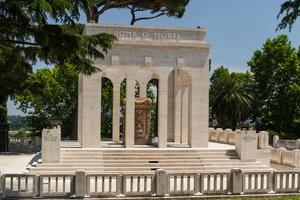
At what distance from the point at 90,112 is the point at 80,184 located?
10.3m

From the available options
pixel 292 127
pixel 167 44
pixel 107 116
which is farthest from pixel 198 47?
pixel 292 127

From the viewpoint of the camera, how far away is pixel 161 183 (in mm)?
15977

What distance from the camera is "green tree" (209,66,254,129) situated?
183 ft

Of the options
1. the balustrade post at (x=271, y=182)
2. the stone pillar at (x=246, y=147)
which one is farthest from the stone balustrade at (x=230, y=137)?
the balustrade post at (x=271, y=182)

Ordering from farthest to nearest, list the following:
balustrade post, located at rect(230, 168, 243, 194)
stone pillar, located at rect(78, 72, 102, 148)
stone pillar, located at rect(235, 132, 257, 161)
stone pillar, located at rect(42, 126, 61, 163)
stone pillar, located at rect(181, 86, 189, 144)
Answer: stone pillar, located at rect(181, 86, 189, 144) < stone pillar, located at rect(78, 72, 102, 148) < stone pillar, located at rect(235, 132, 257, 161) < stone pillar, located at rect(42, 126, 61, 163) < balustrade post, located at rect(230, 168, 243, 194)

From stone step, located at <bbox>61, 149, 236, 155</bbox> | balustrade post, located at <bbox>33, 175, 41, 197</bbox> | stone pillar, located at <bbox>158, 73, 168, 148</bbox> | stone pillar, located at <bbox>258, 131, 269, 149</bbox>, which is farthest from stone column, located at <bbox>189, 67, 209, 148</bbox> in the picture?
balustrade post, located at <bbox>33, 175, 41, 197</bbox>

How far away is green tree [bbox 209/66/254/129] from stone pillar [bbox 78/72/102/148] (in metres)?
32.1

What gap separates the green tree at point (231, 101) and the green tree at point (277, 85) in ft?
5.04

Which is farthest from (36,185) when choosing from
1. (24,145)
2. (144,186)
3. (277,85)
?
(277,85)

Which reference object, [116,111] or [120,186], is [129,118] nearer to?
[116,111]

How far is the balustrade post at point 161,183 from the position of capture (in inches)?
627

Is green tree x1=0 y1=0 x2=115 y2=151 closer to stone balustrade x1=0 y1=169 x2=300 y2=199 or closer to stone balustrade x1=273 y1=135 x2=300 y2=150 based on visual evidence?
stone balustrade x1=0 y1=169 x2=300 y2=199

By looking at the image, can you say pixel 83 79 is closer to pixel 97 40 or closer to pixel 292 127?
pixel 97 40

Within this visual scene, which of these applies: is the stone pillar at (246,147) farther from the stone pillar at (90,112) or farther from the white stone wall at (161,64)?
the stone pillar at (90,112)
